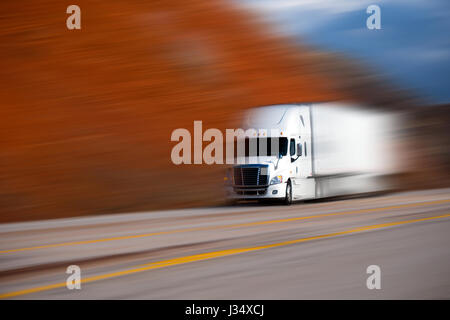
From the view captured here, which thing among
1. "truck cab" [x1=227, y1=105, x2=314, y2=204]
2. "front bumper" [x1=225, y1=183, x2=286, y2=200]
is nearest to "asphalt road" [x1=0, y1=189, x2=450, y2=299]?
"front bumper" [x1=225, y1=183, x2=286, y2=200]

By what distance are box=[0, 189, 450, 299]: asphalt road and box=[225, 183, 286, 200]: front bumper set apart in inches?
191

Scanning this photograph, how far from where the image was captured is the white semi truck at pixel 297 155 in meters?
20.5

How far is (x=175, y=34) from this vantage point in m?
38.9

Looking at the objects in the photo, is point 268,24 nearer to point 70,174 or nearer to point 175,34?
point 175,34

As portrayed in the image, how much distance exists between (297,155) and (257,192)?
180cm

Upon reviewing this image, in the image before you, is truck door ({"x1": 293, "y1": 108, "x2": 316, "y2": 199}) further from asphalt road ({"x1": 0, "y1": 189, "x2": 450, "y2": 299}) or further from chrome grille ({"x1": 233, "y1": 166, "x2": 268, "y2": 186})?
asphalt road ({"x1": 0, "y1": 189, "x2": 450, "y2": 299})

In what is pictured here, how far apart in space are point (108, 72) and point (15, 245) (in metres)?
21.4

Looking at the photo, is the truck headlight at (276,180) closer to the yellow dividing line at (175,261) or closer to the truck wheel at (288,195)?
the truck wheel at (288,195)

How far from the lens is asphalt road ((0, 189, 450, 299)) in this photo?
685cm

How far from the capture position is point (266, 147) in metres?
20.9

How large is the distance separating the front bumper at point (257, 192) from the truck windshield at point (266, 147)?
1154 mm

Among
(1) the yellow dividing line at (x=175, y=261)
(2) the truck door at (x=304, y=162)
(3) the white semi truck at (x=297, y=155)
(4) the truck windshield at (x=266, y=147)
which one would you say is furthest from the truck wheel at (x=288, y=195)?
(1) the yellow dividing line at (x=175, y=261)

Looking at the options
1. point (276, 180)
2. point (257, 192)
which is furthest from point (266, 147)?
point (257, 192)
